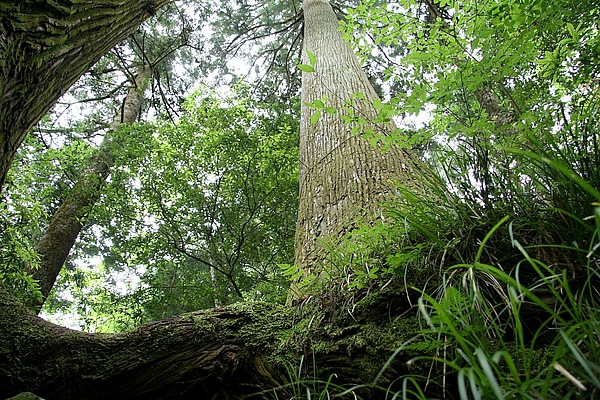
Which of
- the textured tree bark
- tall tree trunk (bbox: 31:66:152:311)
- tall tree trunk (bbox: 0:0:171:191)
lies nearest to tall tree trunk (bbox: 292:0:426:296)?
the textured tree bark

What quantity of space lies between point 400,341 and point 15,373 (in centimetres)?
122

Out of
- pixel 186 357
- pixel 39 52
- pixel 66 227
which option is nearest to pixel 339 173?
pixel 186 357

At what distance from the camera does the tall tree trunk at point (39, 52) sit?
143 centimetres

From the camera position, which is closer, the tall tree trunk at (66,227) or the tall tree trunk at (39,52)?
the tall tree trunk at (39,52)

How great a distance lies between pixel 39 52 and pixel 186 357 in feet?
4.47

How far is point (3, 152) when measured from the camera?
155cm

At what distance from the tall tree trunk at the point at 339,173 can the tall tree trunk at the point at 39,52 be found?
113 centimetres

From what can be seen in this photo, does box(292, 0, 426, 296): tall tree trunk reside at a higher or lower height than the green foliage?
lower

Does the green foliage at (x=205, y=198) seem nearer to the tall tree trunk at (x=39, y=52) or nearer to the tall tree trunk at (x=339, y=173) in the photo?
the tall tree trunk at (x=339, y=173)

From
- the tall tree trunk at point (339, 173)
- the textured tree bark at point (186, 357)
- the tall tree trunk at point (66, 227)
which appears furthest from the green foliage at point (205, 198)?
the textured tree bark at point (186, 357)

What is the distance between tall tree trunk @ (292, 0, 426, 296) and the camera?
1.96 meters

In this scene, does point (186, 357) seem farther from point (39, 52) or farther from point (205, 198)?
point (205, 198)

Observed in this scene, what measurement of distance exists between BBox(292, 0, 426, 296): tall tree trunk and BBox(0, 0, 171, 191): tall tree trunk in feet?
3.70

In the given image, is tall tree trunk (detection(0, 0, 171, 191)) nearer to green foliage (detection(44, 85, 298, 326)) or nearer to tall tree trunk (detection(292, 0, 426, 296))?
tall tree trunk (detection(292, 0, 426, 296))
